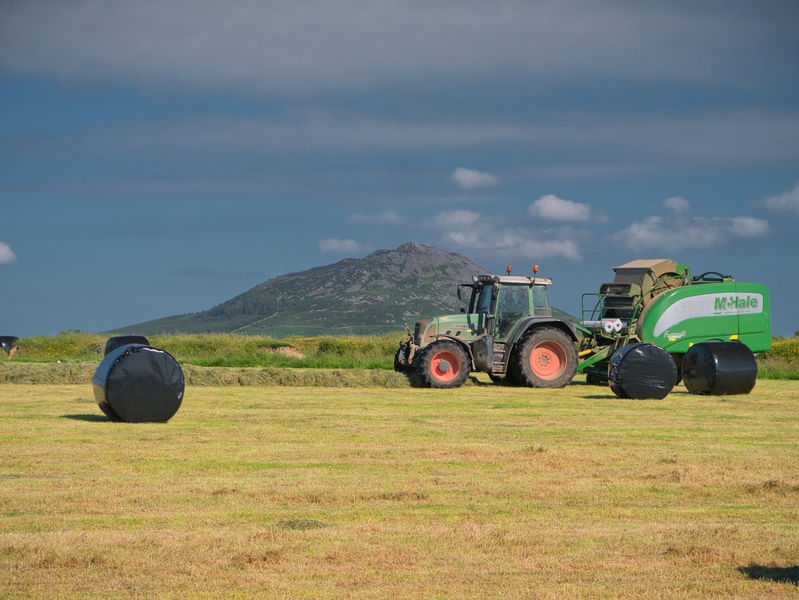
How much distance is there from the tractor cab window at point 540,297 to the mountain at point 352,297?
2619 inches

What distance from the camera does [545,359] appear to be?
2412 cm

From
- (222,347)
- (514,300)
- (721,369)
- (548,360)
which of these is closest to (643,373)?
(721,369)

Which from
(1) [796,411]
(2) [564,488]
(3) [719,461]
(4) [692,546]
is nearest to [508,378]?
(1) [796,411]

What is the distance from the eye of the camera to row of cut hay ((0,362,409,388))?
2403 cm

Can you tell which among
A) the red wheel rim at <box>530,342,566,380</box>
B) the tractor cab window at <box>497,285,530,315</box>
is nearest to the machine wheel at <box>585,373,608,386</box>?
the red wheel rim at <box>530,342,566,380</box>

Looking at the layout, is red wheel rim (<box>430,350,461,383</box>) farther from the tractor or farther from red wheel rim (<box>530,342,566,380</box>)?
red wheel rim (<box>530,342,566,380</box>)

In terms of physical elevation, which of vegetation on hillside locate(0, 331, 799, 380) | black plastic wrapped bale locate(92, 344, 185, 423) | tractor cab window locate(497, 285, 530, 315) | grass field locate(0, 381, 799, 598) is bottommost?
grass field locate(0, 381, 799, 598)

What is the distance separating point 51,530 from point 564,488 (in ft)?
15.2

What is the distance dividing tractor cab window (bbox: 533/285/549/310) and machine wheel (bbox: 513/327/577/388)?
2.14 ft

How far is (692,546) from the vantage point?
7.75 meters

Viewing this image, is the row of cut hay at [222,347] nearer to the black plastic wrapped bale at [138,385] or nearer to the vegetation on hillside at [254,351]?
the vegetation on hillside at [254,351]

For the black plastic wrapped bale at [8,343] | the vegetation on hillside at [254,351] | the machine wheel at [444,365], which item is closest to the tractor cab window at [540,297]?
the machine wheel at [444,365]

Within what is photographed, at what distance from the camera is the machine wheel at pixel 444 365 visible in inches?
910

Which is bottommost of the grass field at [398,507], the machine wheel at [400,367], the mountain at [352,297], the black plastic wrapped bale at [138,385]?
the grass field at [398,507]
